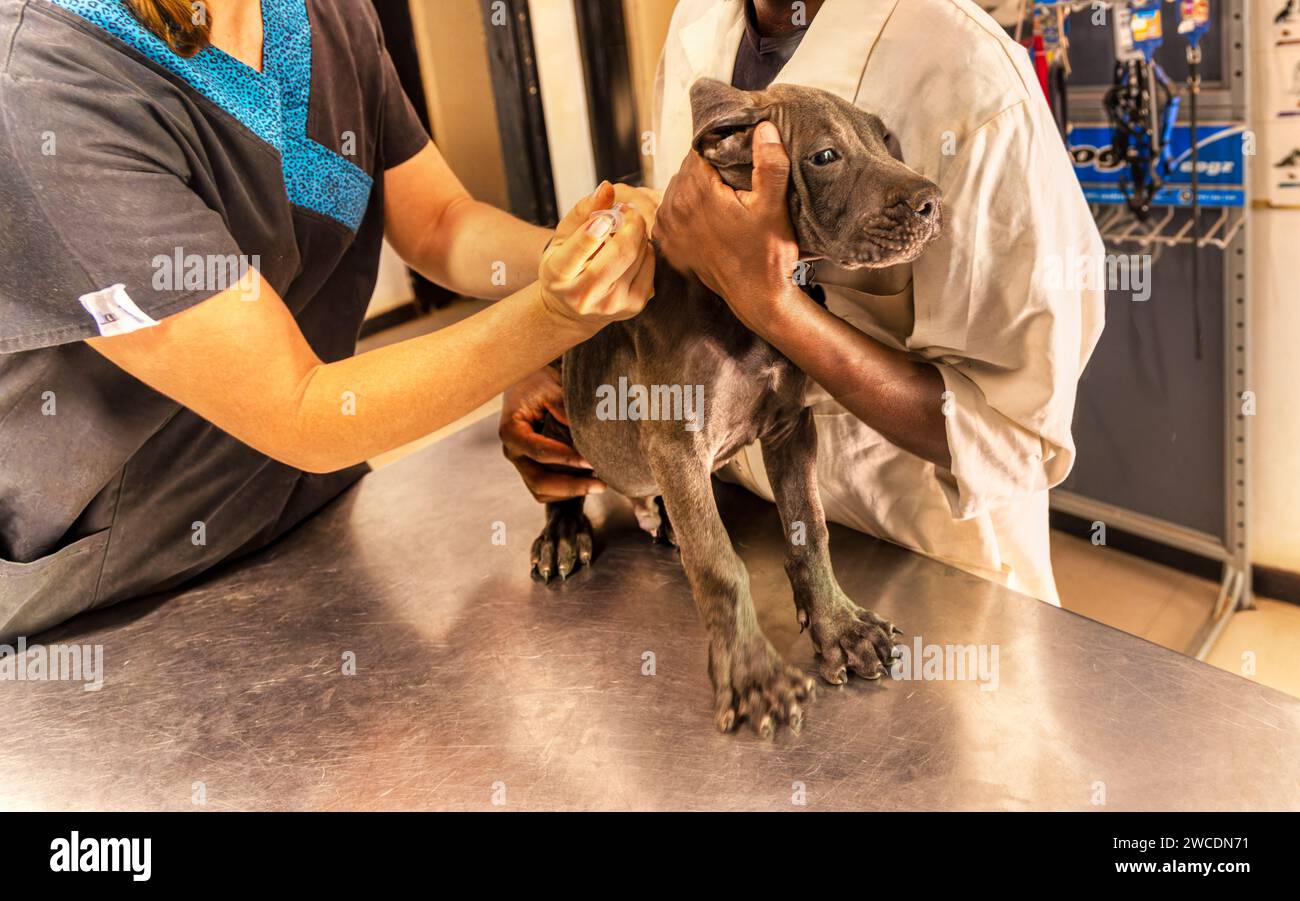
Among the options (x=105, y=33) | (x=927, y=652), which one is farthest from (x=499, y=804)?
(x=105, y=33)

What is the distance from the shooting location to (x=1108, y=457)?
2904 mm

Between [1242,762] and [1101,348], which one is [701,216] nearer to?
[1242,762]

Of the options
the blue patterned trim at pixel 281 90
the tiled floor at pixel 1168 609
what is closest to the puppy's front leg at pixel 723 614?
the blue patterned trim at pixel 281 90

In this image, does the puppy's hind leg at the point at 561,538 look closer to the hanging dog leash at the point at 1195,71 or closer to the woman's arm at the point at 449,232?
the woman's arm at the point at 449,232

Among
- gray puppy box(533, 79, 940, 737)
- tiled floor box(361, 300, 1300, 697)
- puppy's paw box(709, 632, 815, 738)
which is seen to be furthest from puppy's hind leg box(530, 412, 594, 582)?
tiled floor box(361, 300, 1300, 697)

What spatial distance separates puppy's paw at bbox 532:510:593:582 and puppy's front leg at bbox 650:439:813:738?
34cm

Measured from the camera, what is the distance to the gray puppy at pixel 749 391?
40.0 inches

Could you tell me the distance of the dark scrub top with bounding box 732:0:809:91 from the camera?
4.33ft

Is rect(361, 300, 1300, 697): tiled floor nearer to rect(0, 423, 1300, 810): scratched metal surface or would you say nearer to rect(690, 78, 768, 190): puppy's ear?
rect(0, 423, 1300, 810): scratched metal surface

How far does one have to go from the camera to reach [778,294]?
3.58ft

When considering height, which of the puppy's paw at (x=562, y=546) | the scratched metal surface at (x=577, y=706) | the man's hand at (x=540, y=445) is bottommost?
the scratched metal surface at (x=577, y=706)

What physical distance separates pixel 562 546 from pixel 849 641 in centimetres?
46

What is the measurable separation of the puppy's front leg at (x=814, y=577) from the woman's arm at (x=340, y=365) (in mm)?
276

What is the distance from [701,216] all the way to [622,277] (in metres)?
0.10
